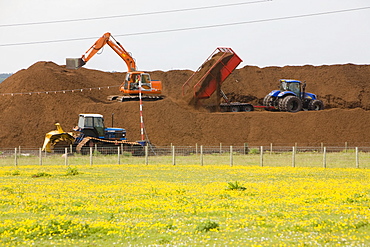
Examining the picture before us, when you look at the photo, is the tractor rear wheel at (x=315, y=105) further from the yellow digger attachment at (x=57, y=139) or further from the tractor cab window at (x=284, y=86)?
the yellow digger attachment at (x=57, y=139)

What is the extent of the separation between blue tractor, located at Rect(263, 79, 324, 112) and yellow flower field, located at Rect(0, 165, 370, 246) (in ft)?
128

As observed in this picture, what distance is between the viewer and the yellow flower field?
1090 centimetres

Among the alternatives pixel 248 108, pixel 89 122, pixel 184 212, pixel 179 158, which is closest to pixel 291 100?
pixel 248 108

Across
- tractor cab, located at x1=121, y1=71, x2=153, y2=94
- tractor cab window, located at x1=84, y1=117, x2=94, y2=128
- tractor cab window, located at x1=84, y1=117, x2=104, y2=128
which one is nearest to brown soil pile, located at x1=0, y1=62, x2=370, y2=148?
tractor cab, located at x1=121, y1=71, x2=153, y2=94

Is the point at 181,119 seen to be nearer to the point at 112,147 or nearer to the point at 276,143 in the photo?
the point at 276,143

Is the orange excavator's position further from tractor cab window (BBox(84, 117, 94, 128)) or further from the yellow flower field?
the yellow flower field

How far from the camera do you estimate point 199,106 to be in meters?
66.5

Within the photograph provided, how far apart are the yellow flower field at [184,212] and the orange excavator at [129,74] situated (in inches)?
1473

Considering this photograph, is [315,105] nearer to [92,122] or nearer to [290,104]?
[290,104]

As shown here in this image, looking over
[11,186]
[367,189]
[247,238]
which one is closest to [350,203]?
[367,189]

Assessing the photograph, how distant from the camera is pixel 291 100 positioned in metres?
63.4

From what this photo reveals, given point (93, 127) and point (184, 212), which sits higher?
point (93, 127)

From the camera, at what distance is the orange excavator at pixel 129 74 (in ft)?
202

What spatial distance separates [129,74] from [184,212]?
48.2 metres
